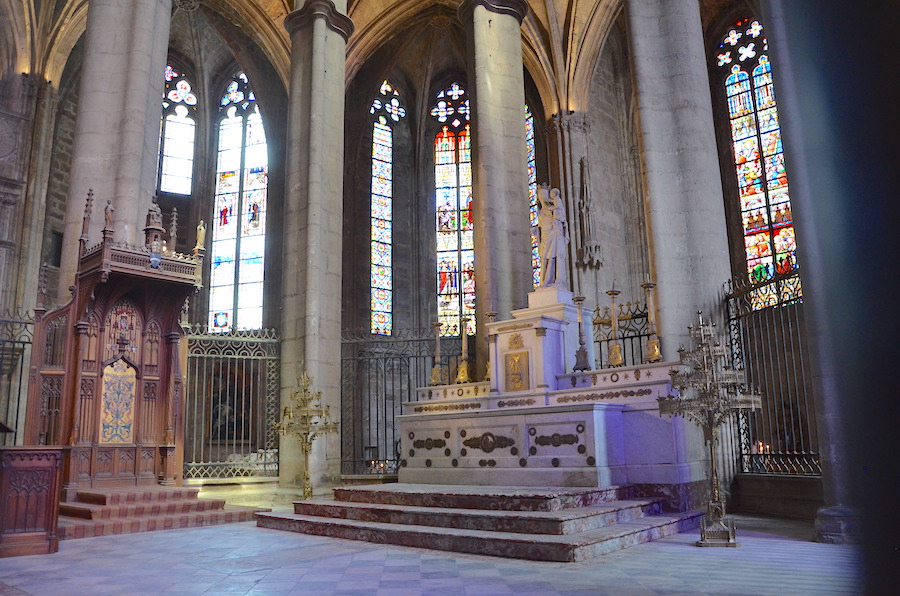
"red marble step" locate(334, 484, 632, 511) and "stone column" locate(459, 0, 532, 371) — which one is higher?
"stone column" locate(459, 0, 532, 371)

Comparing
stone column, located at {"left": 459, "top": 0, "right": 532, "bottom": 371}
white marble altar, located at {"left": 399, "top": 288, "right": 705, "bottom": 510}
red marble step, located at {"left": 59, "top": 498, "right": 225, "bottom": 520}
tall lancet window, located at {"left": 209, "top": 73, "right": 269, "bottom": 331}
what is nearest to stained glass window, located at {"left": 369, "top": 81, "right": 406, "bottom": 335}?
tall lancet window, located at {"left": 209, "top": 73, "right": 269, "bottom": 331}

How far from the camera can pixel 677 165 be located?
11.3 m

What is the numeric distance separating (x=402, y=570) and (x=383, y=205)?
64.3 feet

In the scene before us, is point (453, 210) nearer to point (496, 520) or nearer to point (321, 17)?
point (321, 17)

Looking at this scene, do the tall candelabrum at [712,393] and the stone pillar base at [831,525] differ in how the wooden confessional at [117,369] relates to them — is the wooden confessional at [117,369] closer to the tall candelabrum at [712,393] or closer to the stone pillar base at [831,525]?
the tall candelabrum at [712,393]

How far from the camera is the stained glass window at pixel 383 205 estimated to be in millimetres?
23719

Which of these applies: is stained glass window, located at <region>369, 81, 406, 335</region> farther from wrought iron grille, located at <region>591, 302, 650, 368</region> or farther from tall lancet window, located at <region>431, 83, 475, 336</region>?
wrought iron grille, located at <region>591, 302, 650, 368</region>

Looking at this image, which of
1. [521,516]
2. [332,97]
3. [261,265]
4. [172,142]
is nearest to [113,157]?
[332,97]

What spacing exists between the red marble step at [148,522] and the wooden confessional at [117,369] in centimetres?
114

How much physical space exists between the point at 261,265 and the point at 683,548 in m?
18.3

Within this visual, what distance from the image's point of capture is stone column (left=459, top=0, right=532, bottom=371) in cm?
1370

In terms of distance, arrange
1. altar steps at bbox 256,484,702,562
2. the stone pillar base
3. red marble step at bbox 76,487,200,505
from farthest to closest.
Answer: red marble step at bbox 76,487,200,505 < the stone pillar base < altar steps at bbox 256,484,702,562

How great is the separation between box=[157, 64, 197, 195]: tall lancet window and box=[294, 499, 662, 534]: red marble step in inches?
681

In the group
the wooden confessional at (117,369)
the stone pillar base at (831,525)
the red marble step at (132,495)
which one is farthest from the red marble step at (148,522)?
the stone pillar base at (831,525)
